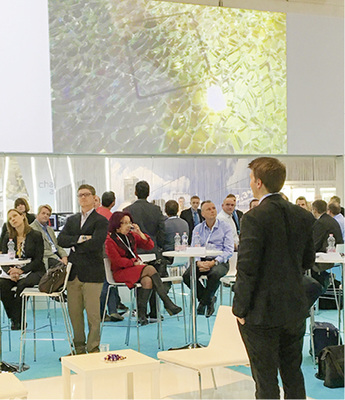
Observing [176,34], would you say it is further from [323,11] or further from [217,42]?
[323,11]

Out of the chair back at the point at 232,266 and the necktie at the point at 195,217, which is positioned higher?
the necktie at the point at 195,217

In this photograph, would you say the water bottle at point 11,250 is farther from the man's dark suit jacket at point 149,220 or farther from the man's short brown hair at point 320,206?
the man's short brown hair at point 320,206

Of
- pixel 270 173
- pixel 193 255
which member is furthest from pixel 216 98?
pixel 270 173

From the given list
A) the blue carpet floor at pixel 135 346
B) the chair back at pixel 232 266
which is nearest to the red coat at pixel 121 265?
the blue carpet floor at pixel 135 346

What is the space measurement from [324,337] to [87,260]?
87.8 inches

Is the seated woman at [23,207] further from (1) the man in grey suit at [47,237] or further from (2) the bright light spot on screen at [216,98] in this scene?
(2) the bright light spot on screen at [216,98]

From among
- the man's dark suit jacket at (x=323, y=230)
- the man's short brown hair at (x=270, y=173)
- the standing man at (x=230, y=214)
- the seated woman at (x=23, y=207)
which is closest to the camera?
the man's short brown hair at (x=270, y=173)

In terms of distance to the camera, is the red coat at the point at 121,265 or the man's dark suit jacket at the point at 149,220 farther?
the man's dark suit jacket at the point at 149,220

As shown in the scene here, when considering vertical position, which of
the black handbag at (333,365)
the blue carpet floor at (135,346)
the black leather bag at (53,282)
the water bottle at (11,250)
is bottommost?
the blue carpet floor at (135,346)

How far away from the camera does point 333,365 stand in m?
5.01

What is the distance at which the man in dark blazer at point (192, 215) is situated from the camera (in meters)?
9.08

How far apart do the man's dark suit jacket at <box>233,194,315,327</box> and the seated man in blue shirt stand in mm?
3898

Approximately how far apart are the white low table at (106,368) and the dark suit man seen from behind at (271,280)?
0.99 meters

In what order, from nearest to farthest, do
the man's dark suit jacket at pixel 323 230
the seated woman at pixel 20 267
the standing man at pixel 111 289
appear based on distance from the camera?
the seated woman at pixel 20 267 < the man's dark suit jacket at pixel 323 230 < the standing man at pixel 111 289
